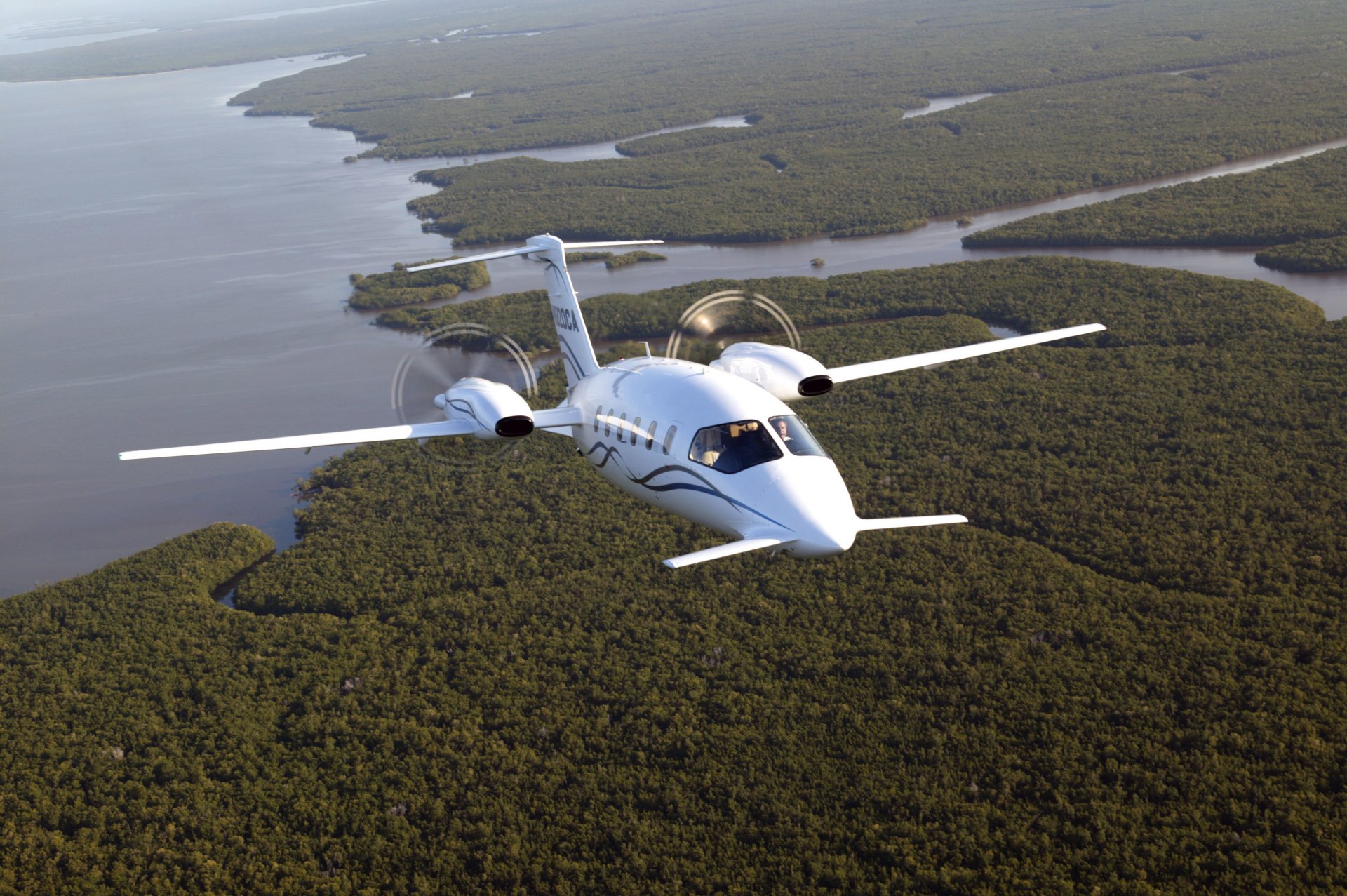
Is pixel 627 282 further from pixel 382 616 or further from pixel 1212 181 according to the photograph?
pixel 1212 181

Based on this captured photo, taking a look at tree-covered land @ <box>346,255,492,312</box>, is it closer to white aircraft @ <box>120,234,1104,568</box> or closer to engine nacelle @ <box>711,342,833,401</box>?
white aircraft @ <box>120,234,1104,568</box>

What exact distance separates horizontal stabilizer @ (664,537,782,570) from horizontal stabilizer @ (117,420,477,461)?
454 inches

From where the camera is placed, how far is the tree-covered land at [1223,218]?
85.9 metres

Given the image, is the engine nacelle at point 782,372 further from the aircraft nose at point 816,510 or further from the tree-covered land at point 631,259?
the tree-covered land at point 631,259

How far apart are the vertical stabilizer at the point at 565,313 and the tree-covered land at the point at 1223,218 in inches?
2671

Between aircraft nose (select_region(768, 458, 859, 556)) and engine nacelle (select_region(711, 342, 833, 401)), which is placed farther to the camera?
engine nacelle (select_region(711, 342, 833, 401))

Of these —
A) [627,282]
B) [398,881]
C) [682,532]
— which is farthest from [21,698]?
[627,282]

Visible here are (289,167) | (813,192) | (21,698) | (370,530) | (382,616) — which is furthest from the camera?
(289,167)

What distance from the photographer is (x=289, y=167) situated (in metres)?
170

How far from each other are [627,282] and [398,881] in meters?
72.2

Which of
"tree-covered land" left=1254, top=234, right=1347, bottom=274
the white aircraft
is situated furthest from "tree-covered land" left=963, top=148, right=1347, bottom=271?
the white aircraft

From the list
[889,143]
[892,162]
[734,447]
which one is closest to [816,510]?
[734,447]

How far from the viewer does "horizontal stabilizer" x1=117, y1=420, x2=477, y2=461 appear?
90.3ft

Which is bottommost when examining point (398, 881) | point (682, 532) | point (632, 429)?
point (398, 881)
